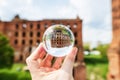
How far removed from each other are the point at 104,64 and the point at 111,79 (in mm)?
10830

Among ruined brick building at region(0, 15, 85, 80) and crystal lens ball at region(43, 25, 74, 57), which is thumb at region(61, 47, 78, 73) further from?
ruined brick building at region(0, 15, 85, 80)

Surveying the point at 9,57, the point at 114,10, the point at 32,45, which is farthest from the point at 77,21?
the point at 114,10

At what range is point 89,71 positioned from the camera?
2675 centimetres

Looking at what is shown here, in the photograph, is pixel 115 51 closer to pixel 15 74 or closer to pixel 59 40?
pixel 15 74

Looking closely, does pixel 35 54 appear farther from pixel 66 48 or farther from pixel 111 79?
pixel 111 79

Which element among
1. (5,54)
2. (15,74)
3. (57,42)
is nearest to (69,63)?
(57,42)

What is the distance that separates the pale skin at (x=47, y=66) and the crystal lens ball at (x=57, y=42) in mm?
22

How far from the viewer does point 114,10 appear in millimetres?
18125

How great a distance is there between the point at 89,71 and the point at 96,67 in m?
0.96

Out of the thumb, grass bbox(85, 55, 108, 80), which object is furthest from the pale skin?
grass bbox(85, 55, 108, 80)

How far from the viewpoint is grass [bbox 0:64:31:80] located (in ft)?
79.3

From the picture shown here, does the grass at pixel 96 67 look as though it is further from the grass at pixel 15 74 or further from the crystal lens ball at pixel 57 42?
the crystal lens ball at pixel 57 42

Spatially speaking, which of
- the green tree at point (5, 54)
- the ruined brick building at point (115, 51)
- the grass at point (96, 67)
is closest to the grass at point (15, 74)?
the green tree at point (5, 54)

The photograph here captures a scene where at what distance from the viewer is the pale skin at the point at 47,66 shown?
4.32ft
